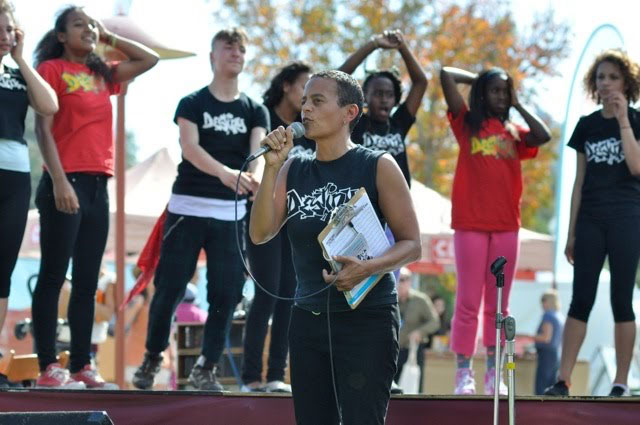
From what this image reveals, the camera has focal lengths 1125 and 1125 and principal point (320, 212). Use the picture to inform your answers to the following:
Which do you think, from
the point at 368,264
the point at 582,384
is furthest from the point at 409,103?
the point at 582,384

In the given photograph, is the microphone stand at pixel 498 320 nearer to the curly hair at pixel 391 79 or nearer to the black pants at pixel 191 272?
the black pants at pixel 191 272

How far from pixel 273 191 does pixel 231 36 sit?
2.27m

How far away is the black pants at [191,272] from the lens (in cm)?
632

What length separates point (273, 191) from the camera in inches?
176

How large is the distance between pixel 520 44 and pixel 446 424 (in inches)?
710

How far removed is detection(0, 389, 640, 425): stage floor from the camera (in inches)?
219

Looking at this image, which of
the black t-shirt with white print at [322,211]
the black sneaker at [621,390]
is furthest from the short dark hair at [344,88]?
the black sneaker at [621,390]

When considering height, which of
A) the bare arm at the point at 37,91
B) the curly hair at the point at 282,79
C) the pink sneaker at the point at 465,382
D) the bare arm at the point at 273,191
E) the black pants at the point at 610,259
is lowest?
the pink sneaker at the point at 465,382

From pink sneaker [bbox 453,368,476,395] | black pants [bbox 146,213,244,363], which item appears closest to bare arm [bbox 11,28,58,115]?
black pants [bbox 146,213,244,363]

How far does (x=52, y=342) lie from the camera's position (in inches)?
239

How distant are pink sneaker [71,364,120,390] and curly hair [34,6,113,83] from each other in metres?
1.64

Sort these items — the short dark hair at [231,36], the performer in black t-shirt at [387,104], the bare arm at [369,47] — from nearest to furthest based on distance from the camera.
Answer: the short dark hair at [231,36], the performer in black t-shirt at [387,104], the bare arm at [369,47]

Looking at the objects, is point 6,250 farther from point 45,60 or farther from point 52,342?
point 45,60

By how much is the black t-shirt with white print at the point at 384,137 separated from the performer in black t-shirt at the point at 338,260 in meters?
2.06
